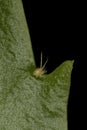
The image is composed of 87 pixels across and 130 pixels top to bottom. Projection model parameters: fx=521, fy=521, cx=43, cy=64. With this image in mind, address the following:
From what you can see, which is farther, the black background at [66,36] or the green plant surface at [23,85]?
the black background at [66,36]

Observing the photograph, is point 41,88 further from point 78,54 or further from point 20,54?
point 78,54

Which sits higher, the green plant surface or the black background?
the green plant surface

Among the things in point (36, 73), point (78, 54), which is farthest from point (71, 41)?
point (36, 73)

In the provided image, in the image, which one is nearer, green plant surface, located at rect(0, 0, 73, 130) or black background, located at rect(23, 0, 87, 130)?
green plant surface, located at rect(0, 0, 73, 130)

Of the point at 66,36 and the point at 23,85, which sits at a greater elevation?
the point at 23,85

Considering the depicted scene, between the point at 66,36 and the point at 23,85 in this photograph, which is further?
the point at 66,36
